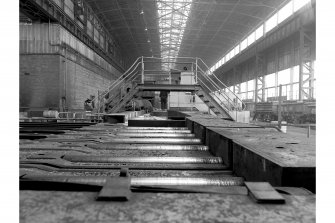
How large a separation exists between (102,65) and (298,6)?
52.9 ft

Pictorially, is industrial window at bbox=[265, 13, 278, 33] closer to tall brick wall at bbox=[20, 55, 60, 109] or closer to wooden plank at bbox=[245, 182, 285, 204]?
tall brick wall at bbox=[20, 55, 60, 109]

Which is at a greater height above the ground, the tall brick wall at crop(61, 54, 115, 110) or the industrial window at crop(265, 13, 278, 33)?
the industrial window at crop(265, 13, 278, 33)

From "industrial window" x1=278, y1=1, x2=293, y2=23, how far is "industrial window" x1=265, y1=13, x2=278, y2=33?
60 cm

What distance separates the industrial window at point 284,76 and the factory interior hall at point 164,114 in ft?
0.27

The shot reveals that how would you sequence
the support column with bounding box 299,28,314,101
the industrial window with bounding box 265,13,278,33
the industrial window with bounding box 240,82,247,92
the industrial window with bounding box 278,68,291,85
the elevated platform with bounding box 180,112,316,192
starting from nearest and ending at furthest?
the elevated platform with bounding box 180,112,316,192 < the support column with bounding box 299,28,314,101 < the industrial window with bounding box 278,68,291,85 < the industrial window with bounding box 265,13,278,33 < the industrial window with bounding box 240,82,247,92

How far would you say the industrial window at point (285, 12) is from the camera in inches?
670

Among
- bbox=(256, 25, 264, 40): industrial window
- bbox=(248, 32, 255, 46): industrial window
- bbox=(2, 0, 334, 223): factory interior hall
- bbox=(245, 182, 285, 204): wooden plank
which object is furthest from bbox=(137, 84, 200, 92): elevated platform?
bbox=(248, 32, 255, 46): industrial window

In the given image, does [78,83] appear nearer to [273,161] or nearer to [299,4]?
[299,4]

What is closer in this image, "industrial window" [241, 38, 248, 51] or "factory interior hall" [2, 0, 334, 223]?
"factory interior hall" [2, 0, 334, 223]

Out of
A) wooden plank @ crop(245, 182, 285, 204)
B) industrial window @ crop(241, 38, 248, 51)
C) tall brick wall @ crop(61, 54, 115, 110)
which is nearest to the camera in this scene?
wooden plank @ crop(245, 182, 285, 204)

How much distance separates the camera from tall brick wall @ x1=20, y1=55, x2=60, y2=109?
1348cm

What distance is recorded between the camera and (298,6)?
1617cm

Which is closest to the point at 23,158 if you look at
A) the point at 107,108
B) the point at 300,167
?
the point at 300,167

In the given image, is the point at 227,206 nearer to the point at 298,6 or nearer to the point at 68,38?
the point at 68,38
